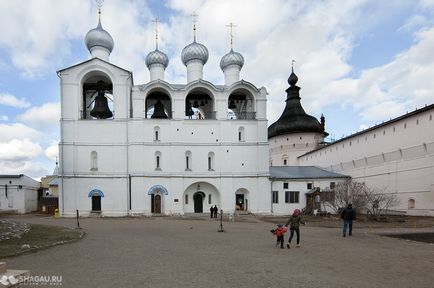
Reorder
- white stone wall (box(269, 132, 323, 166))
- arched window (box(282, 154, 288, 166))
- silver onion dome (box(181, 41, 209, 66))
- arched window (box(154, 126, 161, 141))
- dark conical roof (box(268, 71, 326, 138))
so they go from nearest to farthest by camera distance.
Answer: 1. arched window (box(154, 126, 161, 141))
2. silver onion dome (box(181, 41, 209, 66))
3. dark conical roof (box(268, 71, 326, 138))
4. white stone wall (box(269, 132, 323, 166))
5. arched window (box(282, 154, 288, 166))

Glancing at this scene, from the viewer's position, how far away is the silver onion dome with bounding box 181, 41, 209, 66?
3953 centimetres

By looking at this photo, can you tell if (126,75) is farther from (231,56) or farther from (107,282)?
(107,282)

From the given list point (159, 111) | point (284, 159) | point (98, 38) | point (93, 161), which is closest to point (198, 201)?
point (159, 111)

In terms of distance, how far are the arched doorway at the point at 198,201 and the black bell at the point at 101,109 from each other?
1205 centimetres

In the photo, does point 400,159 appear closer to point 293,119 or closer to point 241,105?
point 241,105

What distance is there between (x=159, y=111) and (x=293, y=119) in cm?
2357

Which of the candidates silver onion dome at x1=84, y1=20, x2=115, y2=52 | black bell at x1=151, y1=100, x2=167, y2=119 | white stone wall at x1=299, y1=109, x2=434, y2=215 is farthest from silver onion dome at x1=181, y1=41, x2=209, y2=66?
white stone wall at x1=299, y1=109, x2=434, y2=215

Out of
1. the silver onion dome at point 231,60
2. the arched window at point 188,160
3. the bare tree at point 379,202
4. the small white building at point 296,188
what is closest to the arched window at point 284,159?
the small white building at point 296,188

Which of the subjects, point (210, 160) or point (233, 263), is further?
point (210, 160)

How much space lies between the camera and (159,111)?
37.4m

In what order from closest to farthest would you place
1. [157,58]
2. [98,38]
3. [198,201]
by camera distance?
[198,201]
[98,38]
[157,58]

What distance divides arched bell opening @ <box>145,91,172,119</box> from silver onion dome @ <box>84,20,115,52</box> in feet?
22.7

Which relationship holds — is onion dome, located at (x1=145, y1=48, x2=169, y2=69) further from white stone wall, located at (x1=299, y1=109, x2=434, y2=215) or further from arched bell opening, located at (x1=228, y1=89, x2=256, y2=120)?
white stone wall, located at (x1=299, y1=109, x2=434, y2=215)

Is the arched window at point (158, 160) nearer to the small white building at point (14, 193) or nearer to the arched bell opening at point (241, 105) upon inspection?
the arched bell opening at point (241, 105)
